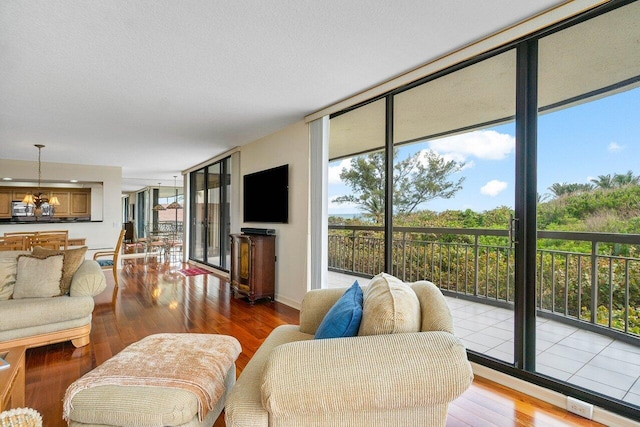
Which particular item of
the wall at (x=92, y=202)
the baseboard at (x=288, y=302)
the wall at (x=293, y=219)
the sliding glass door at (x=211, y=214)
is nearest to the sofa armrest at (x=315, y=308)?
the wall at (x=293, y=219)

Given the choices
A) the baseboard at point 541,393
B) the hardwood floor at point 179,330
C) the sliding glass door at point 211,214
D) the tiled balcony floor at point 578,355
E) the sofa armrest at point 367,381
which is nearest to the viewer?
the sofa armrest at point 367,381

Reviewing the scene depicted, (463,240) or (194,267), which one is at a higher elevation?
(463,240)

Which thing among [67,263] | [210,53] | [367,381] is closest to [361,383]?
[367,381]

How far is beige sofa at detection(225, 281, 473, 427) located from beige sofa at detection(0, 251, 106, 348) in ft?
8.37

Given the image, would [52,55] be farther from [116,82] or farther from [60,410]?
[60,410]

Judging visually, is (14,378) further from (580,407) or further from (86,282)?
(580,407)

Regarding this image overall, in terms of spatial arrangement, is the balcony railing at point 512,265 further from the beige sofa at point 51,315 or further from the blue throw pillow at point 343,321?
the beige sofa at point 51,315

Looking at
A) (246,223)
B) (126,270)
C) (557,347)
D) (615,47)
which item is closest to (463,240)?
(557,347)

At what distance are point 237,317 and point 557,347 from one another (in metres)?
3.17

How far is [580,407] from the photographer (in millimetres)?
1881

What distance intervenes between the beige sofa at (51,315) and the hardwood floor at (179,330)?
0.49 ft

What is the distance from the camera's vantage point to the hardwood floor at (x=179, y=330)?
6.36ft

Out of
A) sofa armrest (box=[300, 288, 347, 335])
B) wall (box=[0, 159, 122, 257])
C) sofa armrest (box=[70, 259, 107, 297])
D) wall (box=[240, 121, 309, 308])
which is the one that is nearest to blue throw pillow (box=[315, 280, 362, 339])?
sofa armrest (box=[300, 288, 347, 335])

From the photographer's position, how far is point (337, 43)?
2.31 meters
